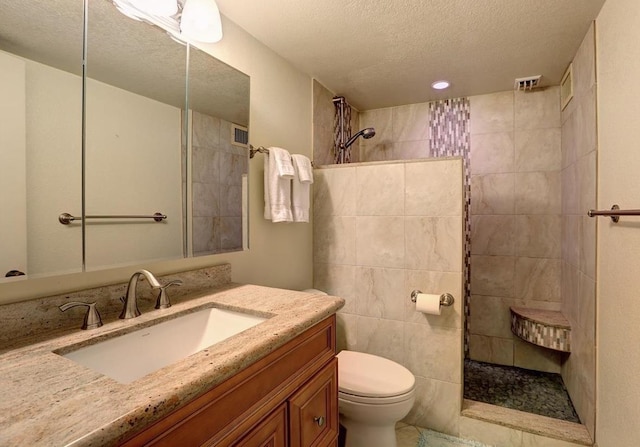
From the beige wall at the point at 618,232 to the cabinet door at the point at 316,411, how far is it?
1.08 m

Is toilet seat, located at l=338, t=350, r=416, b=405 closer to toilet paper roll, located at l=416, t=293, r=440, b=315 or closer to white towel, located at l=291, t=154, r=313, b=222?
toilet paper roll, located at l=416, t=293, r=440, b=315

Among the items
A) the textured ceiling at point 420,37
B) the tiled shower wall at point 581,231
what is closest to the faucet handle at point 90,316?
the textured ceiling at point 420,37

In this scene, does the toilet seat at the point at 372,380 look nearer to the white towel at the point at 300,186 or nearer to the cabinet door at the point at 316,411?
the cabinet door at the point at 316,411

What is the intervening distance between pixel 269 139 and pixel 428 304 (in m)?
1.29

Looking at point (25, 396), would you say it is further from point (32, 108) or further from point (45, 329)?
point (32, 108)

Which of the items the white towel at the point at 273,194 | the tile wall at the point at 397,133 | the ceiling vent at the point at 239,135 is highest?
the tile wall at the point at 397,133

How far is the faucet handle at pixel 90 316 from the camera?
3.03 ft

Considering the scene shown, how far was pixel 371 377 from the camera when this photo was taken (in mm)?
1597

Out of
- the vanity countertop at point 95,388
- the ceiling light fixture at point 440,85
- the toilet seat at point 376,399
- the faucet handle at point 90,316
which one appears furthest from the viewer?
the ceiling light fixture at point 440,85

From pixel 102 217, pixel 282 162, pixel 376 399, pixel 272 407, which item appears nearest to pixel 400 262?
pixel 376 399

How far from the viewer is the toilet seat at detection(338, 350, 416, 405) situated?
4.78ft

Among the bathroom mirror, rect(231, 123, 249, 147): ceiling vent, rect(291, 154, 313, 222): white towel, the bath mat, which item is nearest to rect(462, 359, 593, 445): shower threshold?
the bath mat

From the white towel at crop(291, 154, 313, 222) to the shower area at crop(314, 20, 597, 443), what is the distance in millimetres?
337

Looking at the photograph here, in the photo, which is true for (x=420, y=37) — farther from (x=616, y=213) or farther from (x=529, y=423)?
(x=529, y=423)
